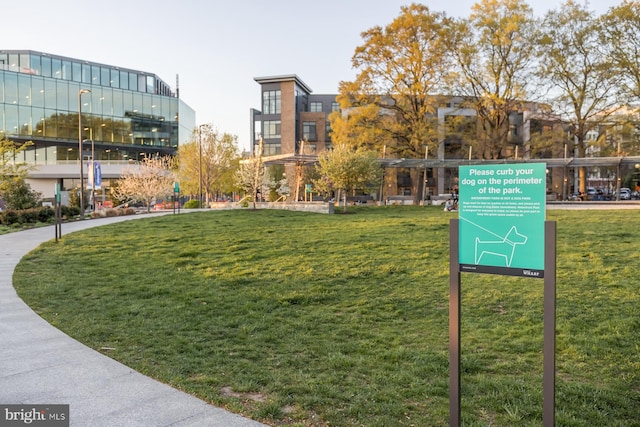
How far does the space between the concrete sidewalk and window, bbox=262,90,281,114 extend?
7086cm

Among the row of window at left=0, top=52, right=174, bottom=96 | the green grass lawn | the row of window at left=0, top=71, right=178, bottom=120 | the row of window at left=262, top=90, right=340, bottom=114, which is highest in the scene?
the row of window at left=0, top=52, right=174, bottom=96

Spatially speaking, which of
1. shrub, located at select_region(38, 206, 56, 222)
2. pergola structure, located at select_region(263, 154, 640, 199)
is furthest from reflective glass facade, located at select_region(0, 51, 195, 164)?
pergola structure, located at select_region(263, 154, 640, 199)

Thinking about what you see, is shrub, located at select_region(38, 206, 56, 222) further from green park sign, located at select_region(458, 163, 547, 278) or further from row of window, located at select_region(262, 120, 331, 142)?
row of window, located at select_region(262, 120, 331, 142)

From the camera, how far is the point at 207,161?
51.3m

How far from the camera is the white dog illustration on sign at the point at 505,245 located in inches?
141

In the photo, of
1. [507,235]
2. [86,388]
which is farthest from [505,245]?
[86,388]

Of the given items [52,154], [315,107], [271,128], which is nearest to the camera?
[52,154]

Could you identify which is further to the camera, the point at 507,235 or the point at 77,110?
the point at 77,110

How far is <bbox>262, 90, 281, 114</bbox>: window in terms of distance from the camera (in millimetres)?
75125

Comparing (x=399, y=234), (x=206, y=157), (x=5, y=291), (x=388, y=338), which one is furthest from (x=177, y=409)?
(x=206, y=157)

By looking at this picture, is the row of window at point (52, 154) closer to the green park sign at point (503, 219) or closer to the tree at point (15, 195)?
the tree at point (15, 195)

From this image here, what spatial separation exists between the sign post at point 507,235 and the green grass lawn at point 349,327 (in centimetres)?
97

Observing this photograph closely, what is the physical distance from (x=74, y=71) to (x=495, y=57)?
55541 mm

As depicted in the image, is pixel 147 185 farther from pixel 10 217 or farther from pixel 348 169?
pixel 348 169
